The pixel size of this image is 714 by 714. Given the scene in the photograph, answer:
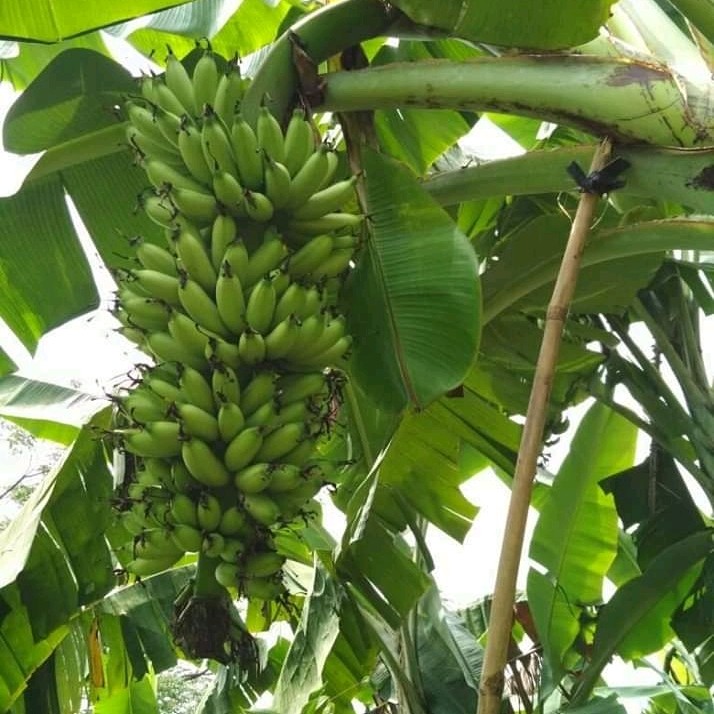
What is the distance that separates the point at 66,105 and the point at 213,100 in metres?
0.31

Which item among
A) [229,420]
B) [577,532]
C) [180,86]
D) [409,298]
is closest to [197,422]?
[229,420]

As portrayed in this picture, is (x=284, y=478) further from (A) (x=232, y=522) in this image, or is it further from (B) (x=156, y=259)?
(B) (x=156, y=259)

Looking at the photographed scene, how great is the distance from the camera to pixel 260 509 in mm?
795

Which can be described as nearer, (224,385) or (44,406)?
(224,385)

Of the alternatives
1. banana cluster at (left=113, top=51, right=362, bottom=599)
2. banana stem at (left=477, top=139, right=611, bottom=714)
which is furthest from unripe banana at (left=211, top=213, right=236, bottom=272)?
banana stem at (left=477, top=139, right=611, bottom=714)

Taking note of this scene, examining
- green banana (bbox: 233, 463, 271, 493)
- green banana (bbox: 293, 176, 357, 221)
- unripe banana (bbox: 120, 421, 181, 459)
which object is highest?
green banana (bbox: 293, 176, 357, 221)

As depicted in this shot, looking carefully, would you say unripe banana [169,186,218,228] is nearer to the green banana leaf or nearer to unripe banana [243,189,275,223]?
unripe banana [243,189,275,223]

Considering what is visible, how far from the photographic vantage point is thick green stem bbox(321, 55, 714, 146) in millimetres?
878

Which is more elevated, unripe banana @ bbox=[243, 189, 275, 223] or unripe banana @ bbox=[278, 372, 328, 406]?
unripe banana @ bbox=[243, 189, 275, 223]

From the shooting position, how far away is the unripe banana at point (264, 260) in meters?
0.89

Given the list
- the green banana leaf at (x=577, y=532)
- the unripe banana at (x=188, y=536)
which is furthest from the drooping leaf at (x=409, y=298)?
the green banana leaf at (x=577, y=532)

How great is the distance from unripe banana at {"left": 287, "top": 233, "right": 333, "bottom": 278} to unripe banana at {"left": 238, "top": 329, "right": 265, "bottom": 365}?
0.12 meters

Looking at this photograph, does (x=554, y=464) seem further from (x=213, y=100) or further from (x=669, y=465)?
(x=213, y=100)

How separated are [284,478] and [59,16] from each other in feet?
2.06
